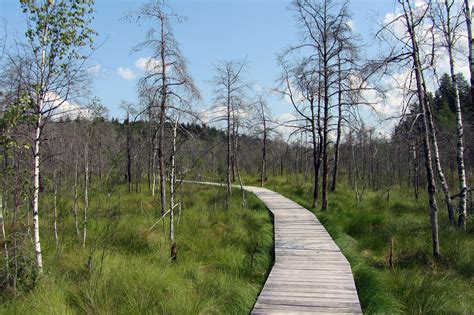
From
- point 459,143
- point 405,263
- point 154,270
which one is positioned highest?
point 459,143

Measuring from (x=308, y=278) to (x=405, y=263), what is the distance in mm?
2459

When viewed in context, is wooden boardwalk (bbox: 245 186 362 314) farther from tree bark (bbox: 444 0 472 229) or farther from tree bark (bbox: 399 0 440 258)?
Answer: tree bark (bbox: 444 0 472 229)

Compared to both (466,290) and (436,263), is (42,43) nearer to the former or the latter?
(466,290)

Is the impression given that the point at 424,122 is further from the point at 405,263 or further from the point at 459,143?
the point at 459,143

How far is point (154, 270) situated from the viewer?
5887 mm

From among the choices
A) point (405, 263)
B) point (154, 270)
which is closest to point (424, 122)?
point (405, 263)

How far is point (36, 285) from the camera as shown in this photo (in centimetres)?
541

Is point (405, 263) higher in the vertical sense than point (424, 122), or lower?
lower

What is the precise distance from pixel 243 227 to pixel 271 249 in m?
2.36

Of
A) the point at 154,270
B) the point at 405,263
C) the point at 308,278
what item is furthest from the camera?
the point at 405,263

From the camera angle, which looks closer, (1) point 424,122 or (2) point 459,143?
(1) point 424,122

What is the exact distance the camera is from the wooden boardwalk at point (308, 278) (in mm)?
4570

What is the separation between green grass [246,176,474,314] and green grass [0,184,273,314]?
5.69 ft

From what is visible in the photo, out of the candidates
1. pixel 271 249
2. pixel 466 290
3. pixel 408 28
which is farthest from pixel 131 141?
pixel 466 290
